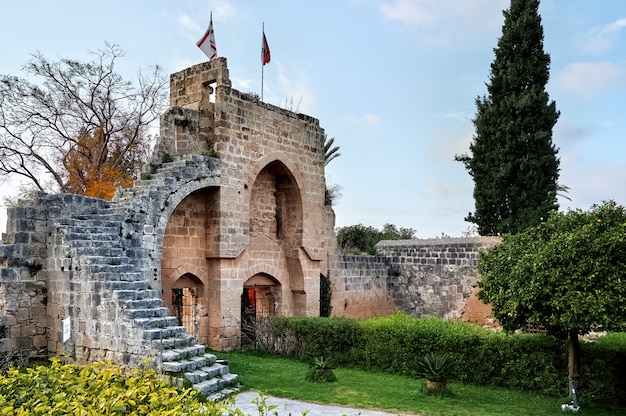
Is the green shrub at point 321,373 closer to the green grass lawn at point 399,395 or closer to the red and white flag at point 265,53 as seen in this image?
the green grass lawn at point 399,395

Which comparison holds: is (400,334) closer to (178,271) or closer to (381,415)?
(381,415)

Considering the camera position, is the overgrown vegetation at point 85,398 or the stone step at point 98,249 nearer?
the overgrown vegetation at point 85,398

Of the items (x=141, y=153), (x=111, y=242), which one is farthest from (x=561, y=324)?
(x=141, y=153)

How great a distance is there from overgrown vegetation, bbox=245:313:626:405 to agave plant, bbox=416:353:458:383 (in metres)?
0.18

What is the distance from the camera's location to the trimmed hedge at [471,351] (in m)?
8.93

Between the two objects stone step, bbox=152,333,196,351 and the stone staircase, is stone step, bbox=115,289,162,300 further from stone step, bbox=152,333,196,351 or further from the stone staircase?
stone step, bbox=152,333,196,351

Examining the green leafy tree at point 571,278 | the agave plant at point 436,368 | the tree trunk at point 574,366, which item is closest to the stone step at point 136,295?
the agave plant at point 436,368

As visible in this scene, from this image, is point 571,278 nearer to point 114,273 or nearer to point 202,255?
point 114,273

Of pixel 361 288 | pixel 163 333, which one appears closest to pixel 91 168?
pixel 361 288

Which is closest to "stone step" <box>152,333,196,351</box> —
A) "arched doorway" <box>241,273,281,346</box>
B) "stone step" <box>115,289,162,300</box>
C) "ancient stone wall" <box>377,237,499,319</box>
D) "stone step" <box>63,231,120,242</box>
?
"stone step" <box>115,289,162,300</box>

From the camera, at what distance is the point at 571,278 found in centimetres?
785

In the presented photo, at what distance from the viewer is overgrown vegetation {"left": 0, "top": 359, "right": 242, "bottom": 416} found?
3.78 meters

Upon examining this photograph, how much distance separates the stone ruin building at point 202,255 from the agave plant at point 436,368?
128 inches

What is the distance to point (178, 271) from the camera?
42.0 feet
